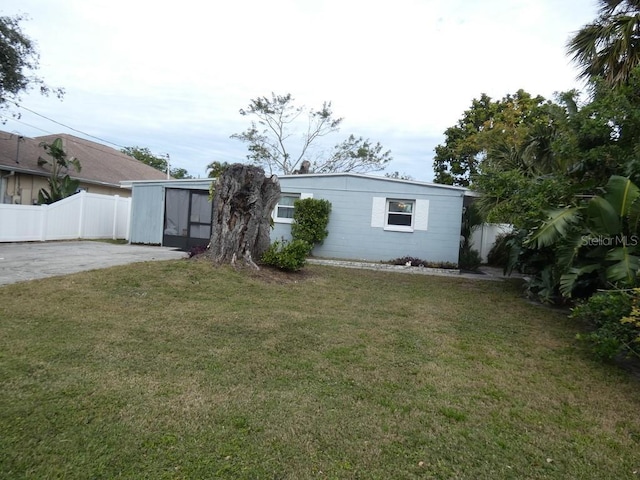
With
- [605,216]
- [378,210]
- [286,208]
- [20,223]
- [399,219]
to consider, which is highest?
[378,210]

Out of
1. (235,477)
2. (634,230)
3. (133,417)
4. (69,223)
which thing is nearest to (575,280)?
(634,230)

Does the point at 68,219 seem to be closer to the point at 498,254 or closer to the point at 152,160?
the point at 498,254

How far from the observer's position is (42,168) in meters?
16.9

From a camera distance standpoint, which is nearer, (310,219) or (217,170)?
(310,219)

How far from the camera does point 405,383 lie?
371 cm

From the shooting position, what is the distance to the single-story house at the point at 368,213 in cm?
1277

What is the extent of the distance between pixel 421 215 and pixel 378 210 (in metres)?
1.39

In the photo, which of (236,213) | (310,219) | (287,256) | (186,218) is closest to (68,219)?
(186,218)

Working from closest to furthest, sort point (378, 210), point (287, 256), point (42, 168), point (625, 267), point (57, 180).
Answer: point (625, 267)
point (287, 256)
point (378, 210)
point (57, 180)
point (42, 168)

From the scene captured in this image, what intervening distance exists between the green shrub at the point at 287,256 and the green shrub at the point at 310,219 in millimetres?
3600

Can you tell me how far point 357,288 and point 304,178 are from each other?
6.00m

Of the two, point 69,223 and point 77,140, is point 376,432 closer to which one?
point 69,223

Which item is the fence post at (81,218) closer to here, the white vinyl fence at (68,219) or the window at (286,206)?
the white vinyl fence at (68,219)

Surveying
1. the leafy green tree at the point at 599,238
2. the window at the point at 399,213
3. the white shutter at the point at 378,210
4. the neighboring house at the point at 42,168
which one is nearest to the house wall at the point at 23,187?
the neighboring house at the point at 42,168
